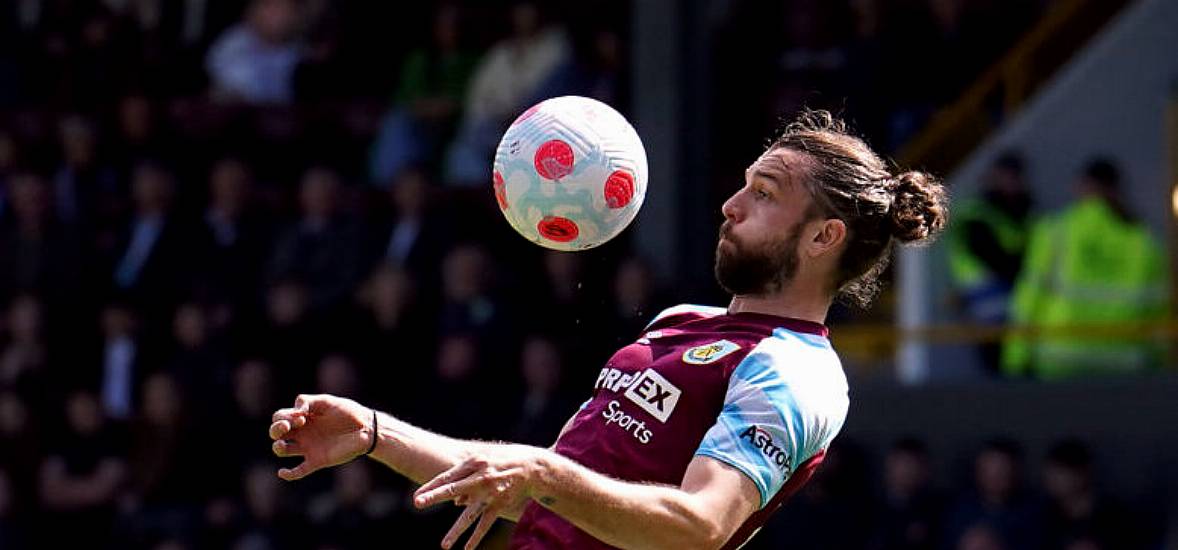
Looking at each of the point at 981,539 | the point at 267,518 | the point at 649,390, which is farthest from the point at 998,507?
the point at 649,390

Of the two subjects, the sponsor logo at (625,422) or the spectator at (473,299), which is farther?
the spectator at (473,299)

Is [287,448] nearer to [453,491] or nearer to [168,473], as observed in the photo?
[453,491]

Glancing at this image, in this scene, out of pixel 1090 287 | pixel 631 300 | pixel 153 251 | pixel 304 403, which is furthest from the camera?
pixel 153 251

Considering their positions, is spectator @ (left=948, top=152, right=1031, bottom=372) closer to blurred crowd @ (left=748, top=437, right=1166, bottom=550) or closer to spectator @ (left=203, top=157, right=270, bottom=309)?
blurred crowd @ (left=748, top=437, right=1166, bottom=550)

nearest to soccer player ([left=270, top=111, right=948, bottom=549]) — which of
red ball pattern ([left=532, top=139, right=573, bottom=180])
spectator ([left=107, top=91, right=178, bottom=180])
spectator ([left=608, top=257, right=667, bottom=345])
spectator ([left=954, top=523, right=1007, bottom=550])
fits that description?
red ball pattern ([left=532, top=139, right=573, bottom=180])

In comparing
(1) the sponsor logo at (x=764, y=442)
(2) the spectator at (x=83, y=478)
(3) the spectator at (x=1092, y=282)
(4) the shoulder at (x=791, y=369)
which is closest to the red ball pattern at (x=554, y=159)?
(4) the shoulder at (x=791, y=369)

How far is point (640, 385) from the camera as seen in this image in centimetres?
496

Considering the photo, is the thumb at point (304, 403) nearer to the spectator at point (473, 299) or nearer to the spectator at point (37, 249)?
the spectator at point (473, 299)

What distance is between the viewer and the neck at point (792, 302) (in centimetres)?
507

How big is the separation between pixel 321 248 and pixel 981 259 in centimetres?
390

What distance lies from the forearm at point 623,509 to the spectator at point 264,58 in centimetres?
998

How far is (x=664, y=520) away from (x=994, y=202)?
24.2ft

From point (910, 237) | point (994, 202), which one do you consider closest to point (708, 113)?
point (994, 202)

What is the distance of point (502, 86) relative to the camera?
41.9 ft
